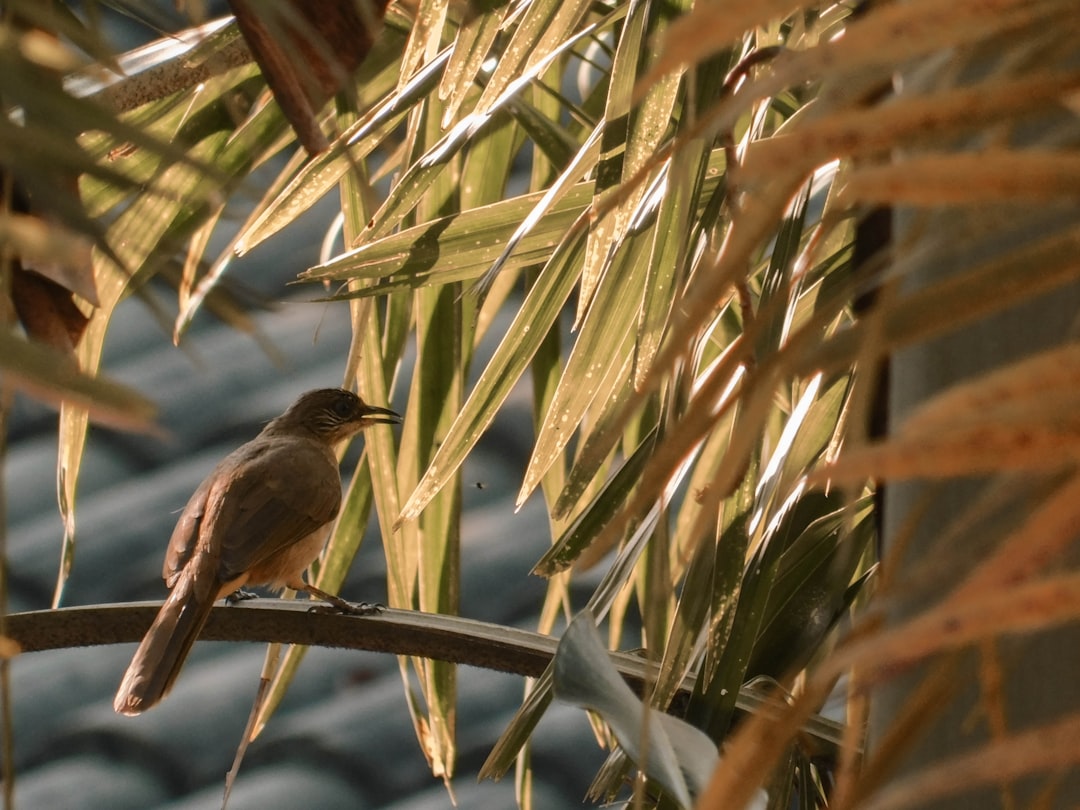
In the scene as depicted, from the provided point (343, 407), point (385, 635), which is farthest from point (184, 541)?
point (385, 635)

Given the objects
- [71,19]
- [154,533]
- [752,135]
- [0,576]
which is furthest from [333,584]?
[154,533]

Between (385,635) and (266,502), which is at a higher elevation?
(385,635)

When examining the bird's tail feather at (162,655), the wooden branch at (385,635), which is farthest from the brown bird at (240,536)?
the wooden branch at (385,635)

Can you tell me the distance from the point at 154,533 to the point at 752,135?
7.79 ft

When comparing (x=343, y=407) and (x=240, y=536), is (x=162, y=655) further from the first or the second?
(x=343, y=407)

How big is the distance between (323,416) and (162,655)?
0.75 m

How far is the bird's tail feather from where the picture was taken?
5.22ft

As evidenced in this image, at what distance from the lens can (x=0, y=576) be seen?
248 mm

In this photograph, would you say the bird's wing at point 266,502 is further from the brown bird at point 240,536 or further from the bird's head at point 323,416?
the bird's head at point 323,416

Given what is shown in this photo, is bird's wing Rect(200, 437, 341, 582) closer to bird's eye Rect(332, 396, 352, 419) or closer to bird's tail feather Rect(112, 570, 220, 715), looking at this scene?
bird's tail feather Rect(112, 570, 220, 715)

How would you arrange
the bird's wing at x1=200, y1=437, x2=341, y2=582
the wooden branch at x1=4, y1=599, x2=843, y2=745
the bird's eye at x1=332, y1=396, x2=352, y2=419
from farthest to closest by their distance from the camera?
the bird's eye at x1=332, y1=396, x2=352, y2=419 → the bird's wing at x1=200, y1=437, x2=341, y2=582 → the wooden branch at x1=4, y1=599, x2=843, y2=745

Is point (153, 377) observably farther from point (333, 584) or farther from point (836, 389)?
point (836, 389)

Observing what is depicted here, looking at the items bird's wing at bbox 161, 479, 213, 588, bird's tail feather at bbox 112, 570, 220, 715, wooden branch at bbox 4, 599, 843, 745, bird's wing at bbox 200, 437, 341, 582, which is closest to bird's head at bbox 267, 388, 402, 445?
bird's wing at bbox 200, 437, 341, 582

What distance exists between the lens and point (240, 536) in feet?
5.94
